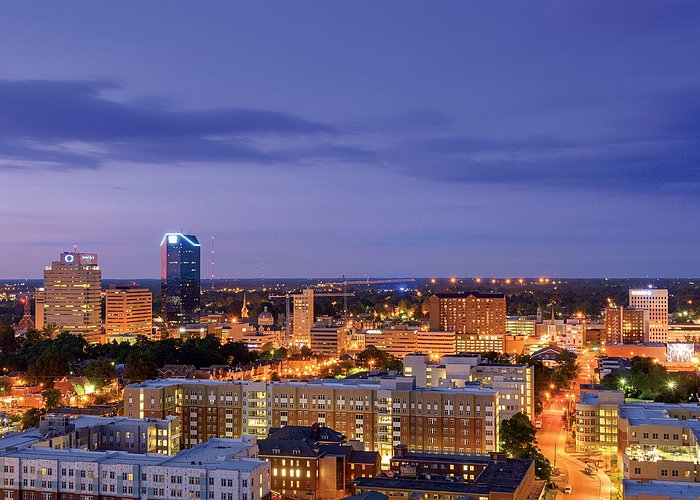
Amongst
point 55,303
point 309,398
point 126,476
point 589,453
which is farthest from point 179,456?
point 55,303

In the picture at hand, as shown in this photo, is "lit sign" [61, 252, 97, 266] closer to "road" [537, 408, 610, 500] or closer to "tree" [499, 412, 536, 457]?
"road" [537, 408, 610, 500]

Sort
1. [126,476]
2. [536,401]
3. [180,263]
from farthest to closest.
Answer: [180,263]
[536,401]
[126,476]

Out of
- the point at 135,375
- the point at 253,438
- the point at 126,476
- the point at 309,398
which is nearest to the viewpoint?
the point at 126,476

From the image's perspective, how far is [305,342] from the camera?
78500mm

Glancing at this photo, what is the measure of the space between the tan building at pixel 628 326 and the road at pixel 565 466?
34954mm

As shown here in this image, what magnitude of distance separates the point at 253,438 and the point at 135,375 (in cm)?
2139

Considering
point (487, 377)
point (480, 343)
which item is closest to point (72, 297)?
point (480, 343)

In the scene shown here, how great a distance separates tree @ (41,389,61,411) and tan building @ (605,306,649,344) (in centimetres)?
5013

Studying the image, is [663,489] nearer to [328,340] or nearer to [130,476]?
[130,476]

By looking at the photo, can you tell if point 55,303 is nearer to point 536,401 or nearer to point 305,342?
point 305,342

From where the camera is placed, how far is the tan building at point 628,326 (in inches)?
2953

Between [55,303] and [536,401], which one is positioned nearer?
[536,401]

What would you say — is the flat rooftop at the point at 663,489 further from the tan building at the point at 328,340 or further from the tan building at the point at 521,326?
the tan building at the point at 521,326

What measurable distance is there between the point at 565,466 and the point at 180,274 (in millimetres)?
95916
